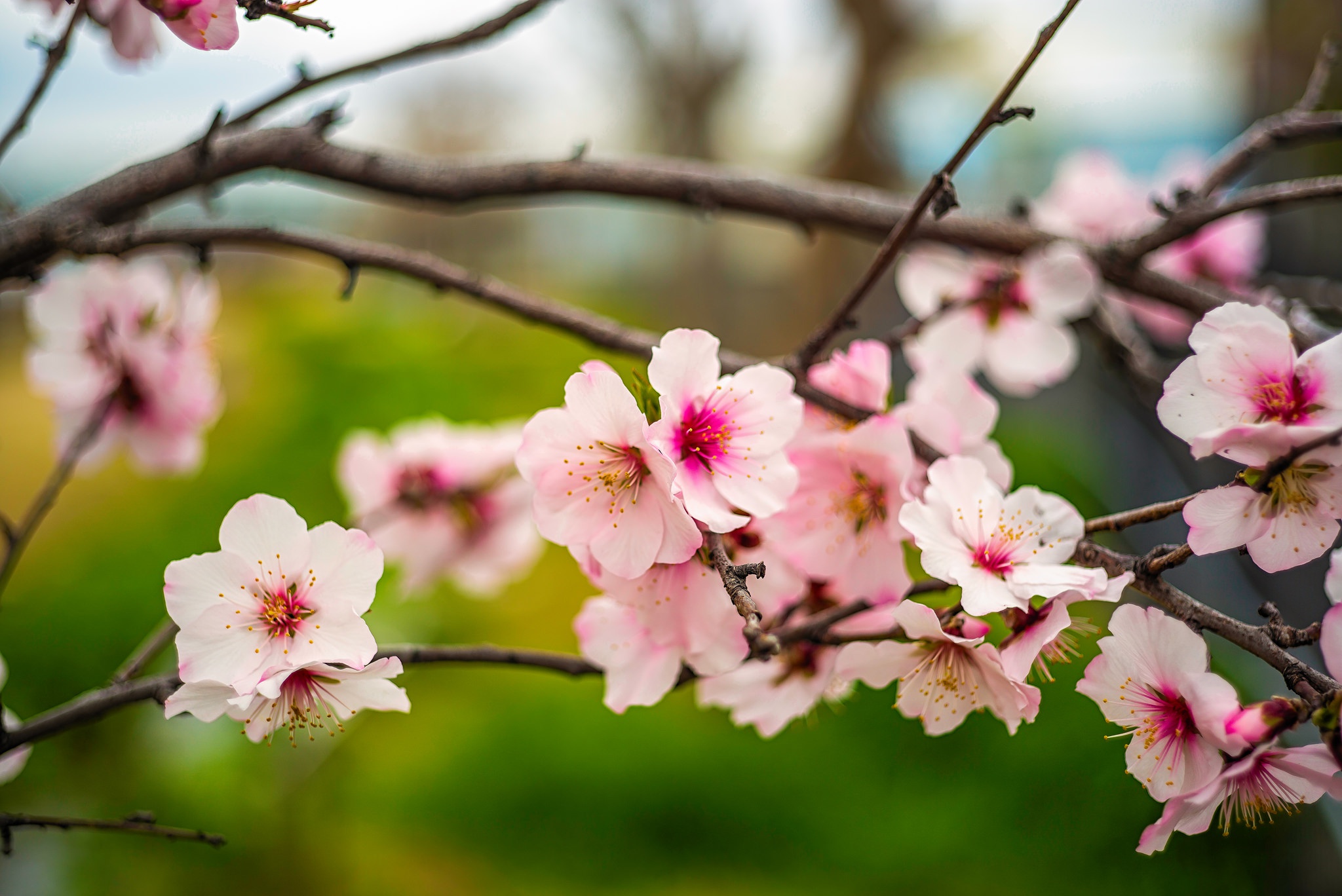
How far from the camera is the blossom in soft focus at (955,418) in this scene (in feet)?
1.56

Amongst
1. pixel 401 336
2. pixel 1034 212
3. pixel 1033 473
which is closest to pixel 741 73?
pixel 401 336

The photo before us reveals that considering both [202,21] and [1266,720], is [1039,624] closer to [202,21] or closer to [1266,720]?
[1266,720]

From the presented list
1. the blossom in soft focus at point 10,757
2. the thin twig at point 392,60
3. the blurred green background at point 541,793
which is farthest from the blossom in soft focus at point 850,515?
the blurred green background at point 541,793

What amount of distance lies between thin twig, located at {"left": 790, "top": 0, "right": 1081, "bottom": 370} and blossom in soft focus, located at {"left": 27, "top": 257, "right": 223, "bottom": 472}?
49cm

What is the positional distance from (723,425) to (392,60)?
0.32 meters

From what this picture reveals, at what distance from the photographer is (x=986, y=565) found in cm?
40

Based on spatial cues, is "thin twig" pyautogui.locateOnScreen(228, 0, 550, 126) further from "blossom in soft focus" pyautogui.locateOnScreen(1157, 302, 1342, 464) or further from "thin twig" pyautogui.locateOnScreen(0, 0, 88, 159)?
"blossom in soft focus" pyautogui.locateOnScreen(1157, 302, 1342, 464)

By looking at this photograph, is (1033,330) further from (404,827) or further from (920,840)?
(404,827)

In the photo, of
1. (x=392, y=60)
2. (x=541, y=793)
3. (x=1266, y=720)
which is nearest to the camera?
(x=1266, y=720)

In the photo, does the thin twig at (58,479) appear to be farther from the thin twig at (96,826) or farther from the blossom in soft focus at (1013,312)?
the blossom in soft focus at (1013,312)

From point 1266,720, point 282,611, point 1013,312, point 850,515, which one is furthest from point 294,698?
point 1013,312

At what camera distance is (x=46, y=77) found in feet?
1.57

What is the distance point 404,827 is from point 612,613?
4.15 ft

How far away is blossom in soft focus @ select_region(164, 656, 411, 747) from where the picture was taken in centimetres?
35
